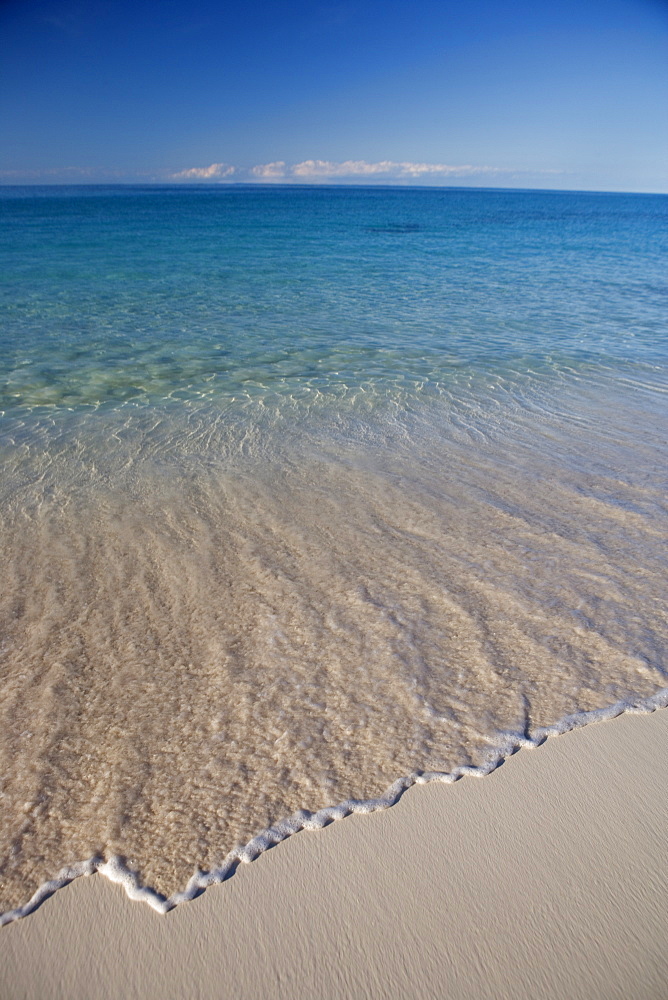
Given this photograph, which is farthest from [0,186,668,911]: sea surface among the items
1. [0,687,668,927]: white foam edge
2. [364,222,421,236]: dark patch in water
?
[364,222,421,236]: dark patch in water

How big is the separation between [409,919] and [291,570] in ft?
7.29

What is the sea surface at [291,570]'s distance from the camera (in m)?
2.50

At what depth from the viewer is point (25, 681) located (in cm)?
301

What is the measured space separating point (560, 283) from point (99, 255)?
604 inches

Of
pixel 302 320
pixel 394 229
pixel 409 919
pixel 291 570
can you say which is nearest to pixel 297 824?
pixel 409 919

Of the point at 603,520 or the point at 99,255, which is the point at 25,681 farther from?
the point at 99,255

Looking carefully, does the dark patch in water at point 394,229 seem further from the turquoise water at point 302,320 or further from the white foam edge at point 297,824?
the white foam edge at point 297,824

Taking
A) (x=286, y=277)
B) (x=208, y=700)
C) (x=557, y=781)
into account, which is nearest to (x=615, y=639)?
(x=557, y=781)

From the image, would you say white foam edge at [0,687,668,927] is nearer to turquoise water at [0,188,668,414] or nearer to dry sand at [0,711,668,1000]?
dry sand at [0,711,668,1000]

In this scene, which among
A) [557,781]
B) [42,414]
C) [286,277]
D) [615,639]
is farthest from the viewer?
[286,277]

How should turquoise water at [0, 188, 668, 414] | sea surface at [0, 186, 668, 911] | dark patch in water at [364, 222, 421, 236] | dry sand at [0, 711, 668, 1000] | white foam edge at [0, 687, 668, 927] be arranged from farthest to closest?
dark patch in water at [364, 222, 421, 236] → turquoise water at [0, 188, 668, 414] → sea surface at [0, 186, 668, 911] → white foam edge at [0, 687, 668, 927] → dry sand at [0, 711, 668, 1000]

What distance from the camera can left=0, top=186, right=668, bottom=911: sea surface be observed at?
8.21 feet

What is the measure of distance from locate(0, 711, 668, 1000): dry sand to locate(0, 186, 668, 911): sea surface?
17cm

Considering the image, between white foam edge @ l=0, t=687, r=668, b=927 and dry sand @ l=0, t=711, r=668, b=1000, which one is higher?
white foam edge @ l=0, t=687, r=668, b=927
